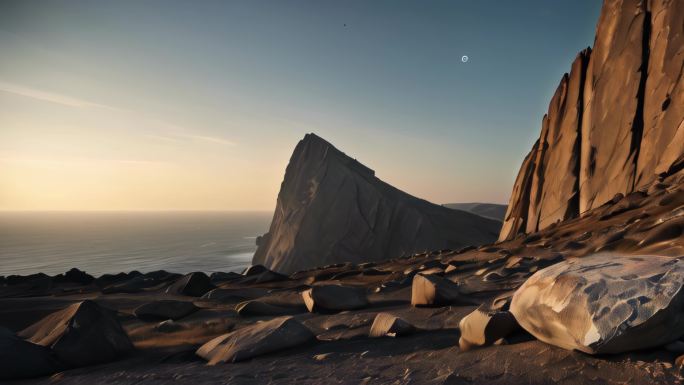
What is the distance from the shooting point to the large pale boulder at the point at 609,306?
2291 mm

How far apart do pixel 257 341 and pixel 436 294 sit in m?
2.21

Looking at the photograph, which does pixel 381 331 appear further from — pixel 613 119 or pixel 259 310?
pixel 613 119

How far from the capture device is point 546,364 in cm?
247

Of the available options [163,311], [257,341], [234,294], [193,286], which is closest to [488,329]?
[257,341]

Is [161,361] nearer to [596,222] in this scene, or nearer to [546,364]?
[546,364]

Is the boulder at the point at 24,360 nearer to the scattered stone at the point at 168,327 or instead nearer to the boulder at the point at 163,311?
the scattered stone at the point at 168,327

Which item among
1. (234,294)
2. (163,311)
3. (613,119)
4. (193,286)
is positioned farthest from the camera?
(613,119)

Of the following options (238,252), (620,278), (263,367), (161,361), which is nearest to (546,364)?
(620,278)

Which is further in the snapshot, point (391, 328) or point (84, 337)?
point (84, 337)

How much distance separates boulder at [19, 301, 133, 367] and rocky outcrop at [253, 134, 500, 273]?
1255 inches

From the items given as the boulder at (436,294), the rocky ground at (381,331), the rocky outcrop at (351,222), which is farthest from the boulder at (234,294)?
the rocky outcrop at (351,222)

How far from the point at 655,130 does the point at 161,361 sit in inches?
516

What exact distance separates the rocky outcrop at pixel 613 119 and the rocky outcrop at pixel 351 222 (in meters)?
19.9

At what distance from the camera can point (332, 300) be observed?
523 centimetres
